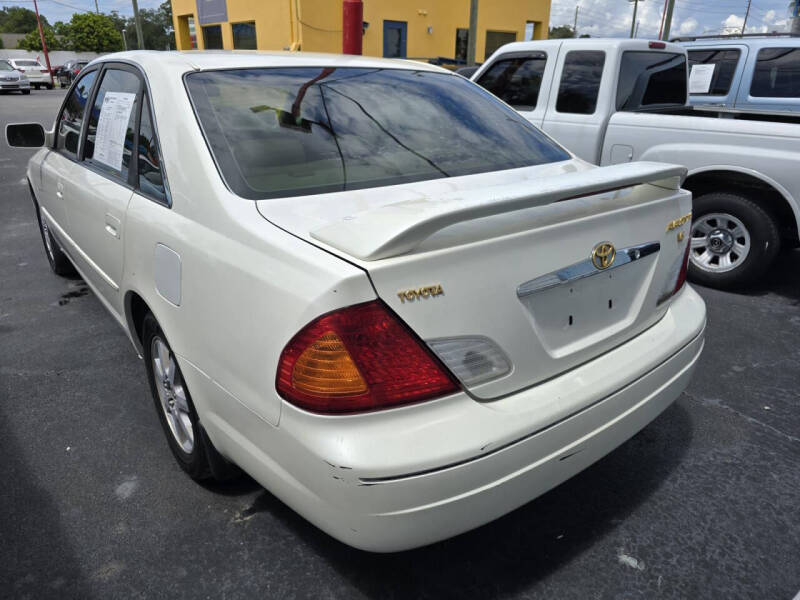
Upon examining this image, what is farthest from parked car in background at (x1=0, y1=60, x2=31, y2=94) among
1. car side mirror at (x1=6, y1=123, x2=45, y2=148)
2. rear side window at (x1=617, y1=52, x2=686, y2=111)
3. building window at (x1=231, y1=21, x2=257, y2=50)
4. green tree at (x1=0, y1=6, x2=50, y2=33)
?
green tree at (x1=0, y1=6, x2=50, y2=33)

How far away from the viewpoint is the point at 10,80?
28.8m

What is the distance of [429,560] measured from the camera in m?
2.04

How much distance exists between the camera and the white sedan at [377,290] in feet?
4.90

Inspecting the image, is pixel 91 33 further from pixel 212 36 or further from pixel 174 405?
pixel 174 405

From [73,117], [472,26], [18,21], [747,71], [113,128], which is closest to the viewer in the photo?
[113,128]

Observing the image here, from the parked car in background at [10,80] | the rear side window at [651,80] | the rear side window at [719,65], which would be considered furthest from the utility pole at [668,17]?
the parked car in background at [10,80]

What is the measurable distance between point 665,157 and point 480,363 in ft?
12.2

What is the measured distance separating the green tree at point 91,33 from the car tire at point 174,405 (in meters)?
77.4

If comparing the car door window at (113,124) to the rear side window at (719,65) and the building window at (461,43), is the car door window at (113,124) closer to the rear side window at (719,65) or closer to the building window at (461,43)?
the rear side window at (719,65)

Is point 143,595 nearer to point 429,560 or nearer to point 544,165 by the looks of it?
point 429,560

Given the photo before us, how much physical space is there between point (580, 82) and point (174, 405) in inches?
171

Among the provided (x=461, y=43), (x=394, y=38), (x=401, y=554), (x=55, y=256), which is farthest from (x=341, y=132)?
(x=461, y=43)

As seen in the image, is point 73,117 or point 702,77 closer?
point 73,117

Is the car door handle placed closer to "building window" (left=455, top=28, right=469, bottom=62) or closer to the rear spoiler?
the rear spoiler
